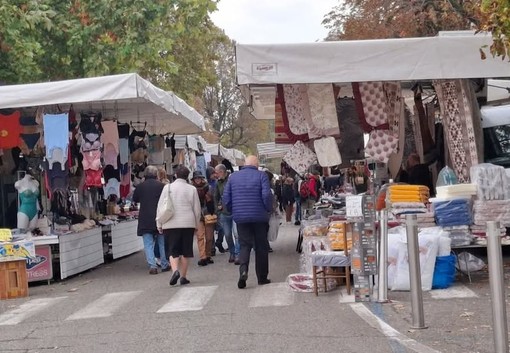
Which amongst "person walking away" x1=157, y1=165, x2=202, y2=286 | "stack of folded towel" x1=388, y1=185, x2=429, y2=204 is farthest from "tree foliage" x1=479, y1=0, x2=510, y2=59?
"person walking away" x1=157, y1=165, x2=202, y2=286

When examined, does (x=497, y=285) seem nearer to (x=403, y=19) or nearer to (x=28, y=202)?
(x=28, y=202)

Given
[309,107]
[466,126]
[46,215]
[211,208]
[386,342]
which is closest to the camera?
[386,342]

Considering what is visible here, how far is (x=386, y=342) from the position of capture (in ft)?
A: 25.3

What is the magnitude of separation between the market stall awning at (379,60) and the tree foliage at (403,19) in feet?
19.0

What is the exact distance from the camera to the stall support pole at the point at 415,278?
323 inches

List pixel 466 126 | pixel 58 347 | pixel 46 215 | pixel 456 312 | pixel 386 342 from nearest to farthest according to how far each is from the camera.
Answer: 1. pixel 386 342
2. pixel 58 347
3. pixel 456 312
4. pixel 466 126
5. pixel 46 215

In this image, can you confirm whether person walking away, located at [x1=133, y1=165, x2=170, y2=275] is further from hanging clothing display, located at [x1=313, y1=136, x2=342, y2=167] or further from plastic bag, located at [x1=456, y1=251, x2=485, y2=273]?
plastic bag, located at [x1=456, y1=251, x2=485, y2=273]

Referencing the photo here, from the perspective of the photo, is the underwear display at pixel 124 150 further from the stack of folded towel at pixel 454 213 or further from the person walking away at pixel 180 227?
the stack of folded towel at pixel 454 213

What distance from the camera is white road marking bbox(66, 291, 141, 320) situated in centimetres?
1031

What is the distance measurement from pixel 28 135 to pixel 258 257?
5.05 meters

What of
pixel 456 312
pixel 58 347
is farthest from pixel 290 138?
pixel 58 347

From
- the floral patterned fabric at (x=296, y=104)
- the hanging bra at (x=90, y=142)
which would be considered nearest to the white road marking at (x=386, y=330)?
the floral patterned fabric at (x=296, y=104)

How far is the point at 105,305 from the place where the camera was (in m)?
11.1

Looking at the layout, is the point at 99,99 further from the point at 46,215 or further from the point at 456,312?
the point at 456,312
